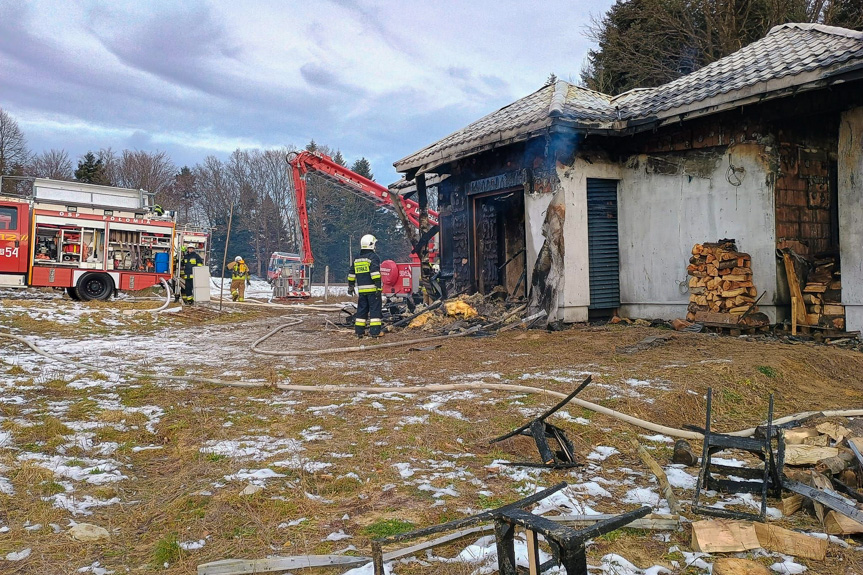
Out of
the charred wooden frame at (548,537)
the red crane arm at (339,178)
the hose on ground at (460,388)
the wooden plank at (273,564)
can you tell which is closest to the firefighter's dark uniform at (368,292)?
the hose on ground at (460,388)

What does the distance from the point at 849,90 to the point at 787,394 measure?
14.7 feet

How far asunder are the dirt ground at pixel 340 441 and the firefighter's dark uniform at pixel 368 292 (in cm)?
159

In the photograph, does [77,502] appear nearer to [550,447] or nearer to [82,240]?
[550,447]

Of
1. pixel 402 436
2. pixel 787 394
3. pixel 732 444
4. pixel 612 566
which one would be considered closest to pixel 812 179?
pixel 787 394

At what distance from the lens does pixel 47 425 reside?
438 cm

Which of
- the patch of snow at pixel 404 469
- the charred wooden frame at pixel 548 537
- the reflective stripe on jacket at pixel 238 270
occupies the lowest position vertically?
the patch of snow at pixel 404 469

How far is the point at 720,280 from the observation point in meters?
8.20

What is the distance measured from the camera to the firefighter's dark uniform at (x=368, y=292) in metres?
9.84

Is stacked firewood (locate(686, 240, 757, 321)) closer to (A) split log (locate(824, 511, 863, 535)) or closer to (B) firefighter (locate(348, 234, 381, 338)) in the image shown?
(B) firefighter (locate(348, 234, 381, 338))

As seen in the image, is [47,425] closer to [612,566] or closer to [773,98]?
[612,566]

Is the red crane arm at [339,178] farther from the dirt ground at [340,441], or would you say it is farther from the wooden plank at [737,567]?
the wooden plank at [737,567]

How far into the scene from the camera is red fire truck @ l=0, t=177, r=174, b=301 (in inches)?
604

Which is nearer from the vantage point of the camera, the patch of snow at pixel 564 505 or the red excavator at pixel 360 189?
the patch of snow at pixel 564 505

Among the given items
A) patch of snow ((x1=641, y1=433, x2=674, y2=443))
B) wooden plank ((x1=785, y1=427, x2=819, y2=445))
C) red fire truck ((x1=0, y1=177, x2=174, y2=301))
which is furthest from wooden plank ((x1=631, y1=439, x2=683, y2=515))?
red fire truck ((x1=0, y1=177, x2=174, y2=301))
